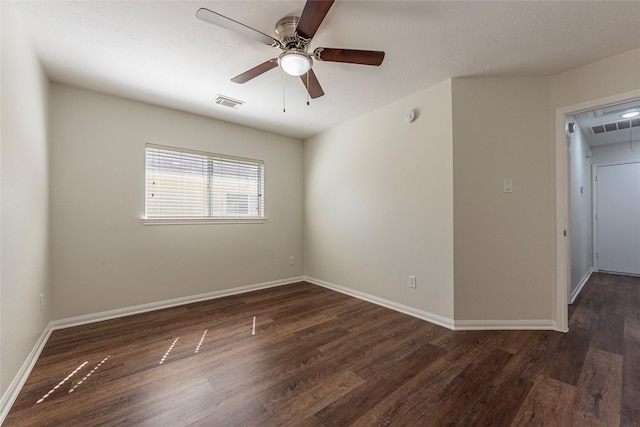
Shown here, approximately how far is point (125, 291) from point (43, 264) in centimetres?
80

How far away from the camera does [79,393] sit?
1665 millimetres

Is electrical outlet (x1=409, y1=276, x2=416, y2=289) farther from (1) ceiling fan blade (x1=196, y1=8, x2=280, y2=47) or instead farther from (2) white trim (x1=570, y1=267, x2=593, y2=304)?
(1) ceiling fan blade (x1=196, y1=8, x2=280, y2=47)

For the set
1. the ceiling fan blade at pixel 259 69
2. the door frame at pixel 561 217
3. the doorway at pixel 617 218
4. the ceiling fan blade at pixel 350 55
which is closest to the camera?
the ceiling fan blade at pixel 350 55

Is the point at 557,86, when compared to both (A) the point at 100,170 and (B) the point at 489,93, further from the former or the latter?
(A) the point at 100,170

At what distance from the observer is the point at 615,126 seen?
381 cm

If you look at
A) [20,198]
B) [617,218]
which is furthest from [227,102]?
[617,218]

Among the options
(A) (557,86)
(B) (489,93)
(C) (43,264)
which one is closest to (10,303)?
(C) (43,264)

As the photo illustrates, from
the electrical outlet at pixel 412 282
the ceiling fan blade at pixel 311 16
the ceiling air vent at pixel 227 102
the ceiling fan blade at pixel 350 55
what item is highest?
the ceiling air vent at pixel 227 102

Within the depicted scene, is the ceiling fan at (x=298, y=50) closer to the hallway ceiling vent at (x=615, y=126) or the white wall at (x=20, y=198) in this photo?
the white wall at (x=20, y=198)

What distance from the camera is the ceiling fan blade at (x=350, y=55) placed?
1805 millimetres

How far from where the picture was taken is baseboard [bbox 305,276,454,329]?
2674 millimetres

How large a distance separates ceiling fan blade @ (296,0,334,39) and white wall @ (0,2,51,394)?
174 centimetres

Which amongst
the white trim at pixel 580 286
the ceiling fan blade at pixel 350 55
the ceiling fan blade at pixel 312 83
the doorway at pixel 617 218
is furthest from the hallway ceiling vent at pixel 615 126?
the ceiling fan blade at pixel 312 83

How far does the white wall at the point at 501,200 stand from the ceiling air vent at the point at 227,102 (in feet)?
7.67
